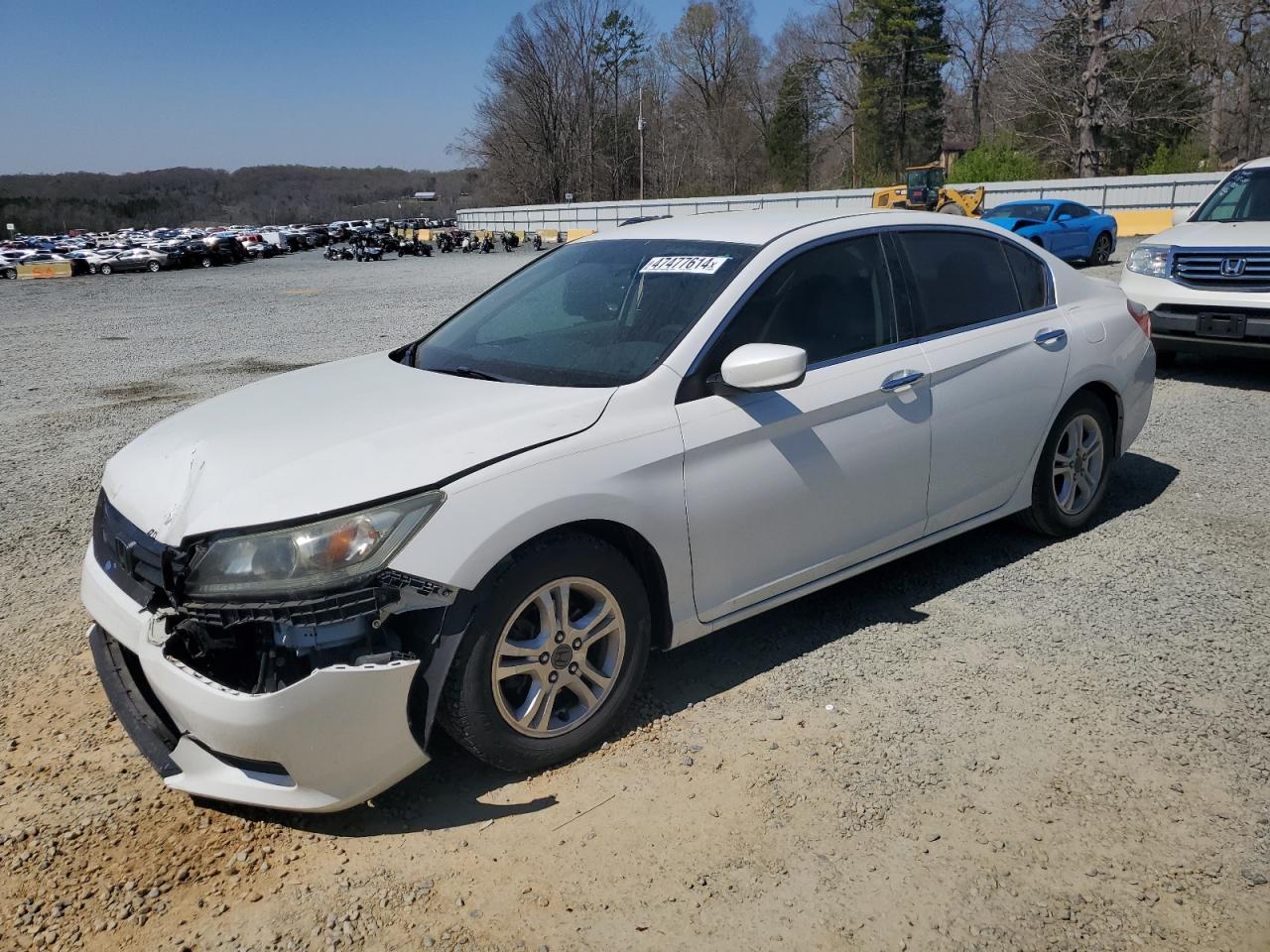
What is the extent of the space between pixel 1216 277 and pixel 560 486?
7592mm

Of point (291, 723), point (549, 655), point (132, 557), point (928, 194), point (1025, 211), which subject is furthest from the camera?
point (928, 194)

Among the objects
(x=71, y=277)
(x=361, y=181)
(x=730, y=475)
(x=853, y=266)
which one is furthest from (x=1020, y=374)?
(x=361, y=181)

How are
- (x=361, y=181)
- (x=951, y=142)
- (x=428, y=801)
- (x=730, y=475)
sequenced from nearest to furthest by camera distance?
(x=428, y=801) → (x=730, y=475) → (x=951, y=142) → (x=361, y=181)

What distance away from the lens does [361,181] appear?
656ft

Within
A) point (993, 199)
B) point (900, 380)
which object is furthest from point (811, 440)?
point (993, 199)

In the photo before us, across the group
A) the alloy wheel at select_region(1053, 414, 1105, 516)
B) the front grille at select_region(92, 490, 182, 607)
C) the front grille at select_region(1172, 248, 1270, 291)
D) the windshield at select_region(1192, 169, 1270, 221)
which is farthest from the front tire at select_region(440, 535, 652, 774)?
the windshield at select_region(1192, 169, 1270, 221)

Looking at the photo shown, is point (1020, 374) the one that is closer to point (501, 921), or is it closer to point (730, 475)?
point (730, 475)

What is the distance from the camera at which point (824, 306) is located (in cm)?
398

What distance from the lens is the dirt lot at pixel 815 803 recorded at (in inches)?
103

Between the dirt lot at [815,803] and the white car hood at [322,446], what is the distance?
0.97 metres

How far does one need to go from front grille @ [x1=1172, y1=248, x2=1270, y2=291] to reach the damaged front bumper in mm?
7929

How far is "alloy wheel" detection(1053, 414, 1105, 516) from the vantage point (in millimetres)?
4973

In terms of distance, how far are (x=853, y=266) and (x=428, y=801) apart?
263cm

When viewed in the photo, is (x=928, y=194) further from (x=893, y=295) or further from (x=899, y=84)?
(x=899, y=84)
